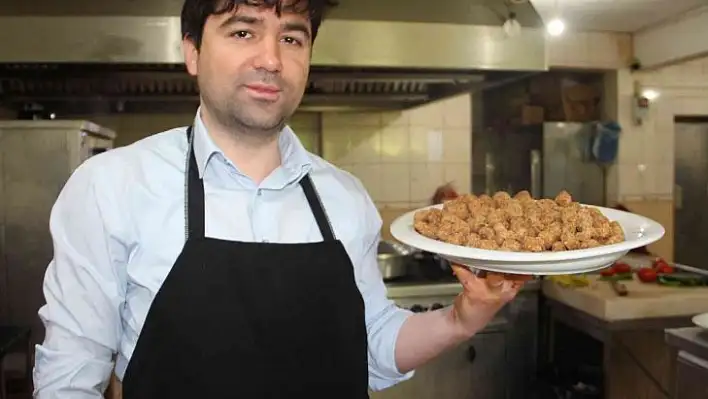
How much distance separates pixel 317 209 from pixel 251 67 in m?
0.28

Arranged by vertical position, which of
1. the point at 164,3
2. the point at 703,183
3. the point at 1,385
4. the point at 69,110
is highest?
the point at 164,3

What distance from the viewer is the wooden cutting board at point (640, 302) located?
2.32 metres

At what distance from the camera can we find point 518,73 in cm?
212

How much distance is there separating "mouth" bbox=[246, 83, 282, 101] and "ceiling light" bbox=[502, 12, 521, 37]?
1130mm

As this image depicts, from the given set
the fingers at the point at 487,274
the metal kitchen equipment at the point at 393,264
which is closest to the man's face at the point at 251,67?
the fingers at the point at 487,274

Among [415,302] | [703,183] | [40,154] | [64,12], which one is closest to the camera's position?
[64,12]

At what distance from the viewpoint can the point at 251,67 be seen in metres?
1.02

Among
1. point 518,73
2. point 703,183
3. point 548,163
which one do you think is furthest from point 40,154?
point 703,183

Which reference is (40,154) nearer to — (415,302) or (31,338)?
(31,338)

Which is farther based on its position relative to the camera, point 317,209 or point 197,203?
point 317,209

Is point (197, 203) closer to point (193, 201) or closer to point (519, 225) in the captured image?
point (193, 201)

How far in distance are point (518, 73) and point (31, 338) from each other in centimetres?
177

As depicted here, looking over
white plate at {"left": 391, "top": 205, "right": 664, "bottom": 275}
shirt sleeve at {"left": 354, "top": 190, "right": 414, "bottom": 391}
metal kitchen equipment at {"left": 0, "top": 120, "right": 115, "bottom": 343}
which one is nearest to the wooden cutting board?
shirt sleeve at {"left": 354, "top": 190, "right": 414, "bottom": 391}

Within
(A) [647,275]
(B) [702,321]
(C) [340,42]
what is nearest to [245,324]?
(C) [340,42]
